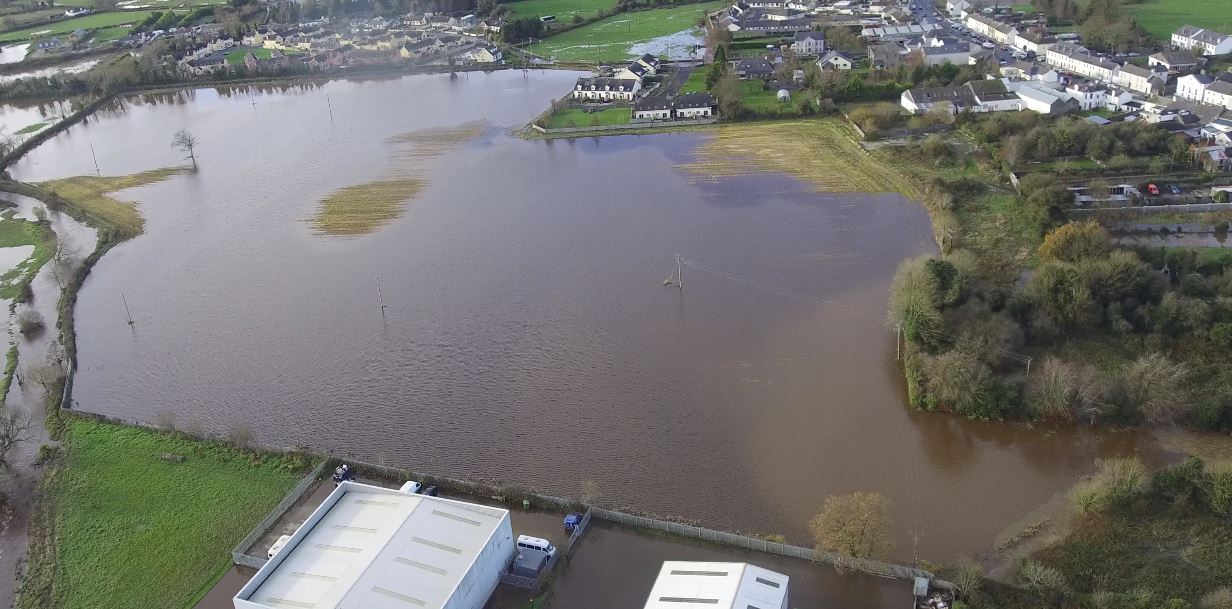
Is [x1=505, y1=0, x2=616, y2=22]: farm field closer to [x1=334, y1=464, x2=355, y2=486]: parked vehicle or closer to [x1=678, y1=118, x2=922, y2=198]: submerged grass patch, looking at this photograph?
[x1=678, y1=118, x2=922, y2=198]: submerged grass patch

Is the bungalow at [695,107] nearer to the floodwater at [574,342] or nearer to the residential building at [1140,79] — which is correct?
the floodwater at [574,342]

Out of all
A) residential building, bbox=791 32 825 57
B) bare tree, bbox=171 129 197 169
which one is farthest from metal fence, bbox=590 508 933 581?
residential building, bbox=791 32 825 57

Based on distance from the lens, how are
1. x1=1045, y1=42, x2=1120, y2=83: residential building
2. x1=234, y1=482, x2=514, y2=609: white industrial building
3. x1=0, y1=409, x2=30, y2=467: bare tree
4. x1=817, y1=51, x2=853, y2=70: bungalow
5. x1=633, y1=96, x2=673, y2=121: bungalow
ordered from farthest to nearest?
x1=817, y1=51, x2=853, y2=70: bungalow < x1=1045, y1=42, x2=1120, y2=83: residential building < x1=633, y1=96, x2=673, y2=121: bungalow < x1=0, y1=409, x2=30, y2=467: bare tree < x1=234, y1=482, x2=514, y2=609: white industrial building

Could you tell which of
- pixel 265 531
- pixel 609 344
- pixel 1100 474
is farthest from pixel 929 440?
pixel 265 531

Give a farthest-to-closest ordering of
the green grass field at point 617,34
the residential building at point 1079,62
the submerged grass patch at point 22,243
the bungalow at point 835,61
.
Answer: the green grass field at point 617,34
the bungalow at point 835,61
the residential building at point 1079,62
the submerged grass patch at point 22,243

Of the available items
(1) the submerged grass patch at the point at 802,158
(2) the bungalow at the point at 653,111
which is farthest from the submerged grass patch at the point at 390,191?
(1) the submerged grass patch at the point at 802,158

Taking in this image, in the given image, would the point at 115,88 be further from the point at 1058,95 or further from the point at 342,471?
→ the point at 1058,95
